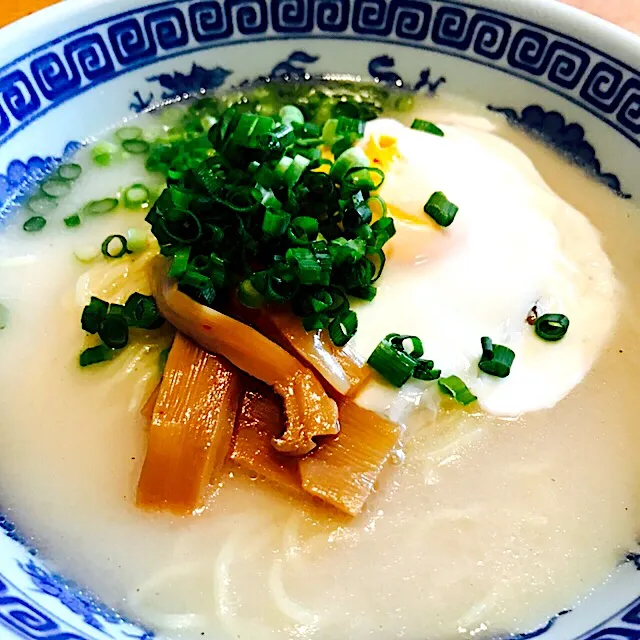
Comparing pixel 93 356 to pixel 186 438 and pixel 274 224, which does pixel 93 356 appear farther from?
Answer: pixel 274 224

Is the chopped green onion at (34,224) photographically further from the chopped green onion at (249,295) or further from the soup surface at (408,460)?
the chopped green onion at (249,295)

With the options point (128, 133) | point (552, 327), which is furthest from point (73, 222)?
point (552, 327)

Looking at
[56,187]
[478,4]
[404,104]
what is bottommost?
[56,187]

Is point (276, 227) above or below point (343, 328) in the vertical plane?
above

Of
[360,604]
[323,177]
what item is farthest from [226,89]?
[360,604]

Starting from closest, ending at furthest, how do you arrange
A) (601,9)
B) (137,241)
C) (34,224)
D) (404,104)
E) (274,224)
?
(274,224) → (137,241) → (34,224) → (404,104) → (601,9)
